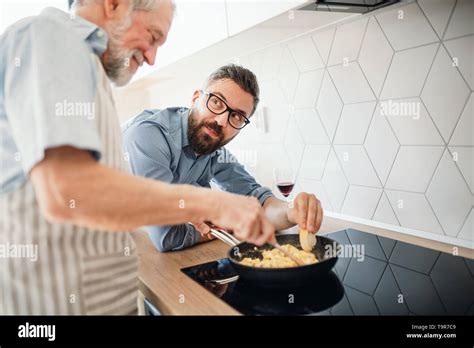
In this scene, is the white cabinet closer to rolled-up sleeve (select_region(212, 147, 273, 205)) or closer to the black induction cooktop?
rolled-up sleeve (select_region(212, 147, 273, 205))

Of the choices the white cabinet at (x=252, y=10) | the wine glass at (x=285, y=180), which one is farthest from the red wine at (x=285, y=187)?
the white cabinet at (x=252, y=10)

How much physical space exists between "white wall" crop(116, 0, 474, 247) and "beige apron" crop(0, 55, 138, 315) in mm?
663

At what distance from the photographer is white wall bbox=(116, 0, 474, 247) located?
2.63ft

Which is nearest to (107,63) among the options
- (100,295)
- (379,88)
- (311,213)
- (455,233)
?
(100,295)

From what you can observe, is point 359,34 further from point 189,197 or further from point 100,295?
point 100,295

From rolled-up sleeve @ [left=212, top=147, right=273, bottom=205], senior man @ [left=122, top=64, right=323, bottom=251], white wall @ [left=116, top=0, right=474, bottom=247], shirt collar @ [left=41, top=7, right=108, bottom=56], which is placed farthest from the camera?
rolled-up sleeve @ [left=212, top=147, right=273, bottom=205]

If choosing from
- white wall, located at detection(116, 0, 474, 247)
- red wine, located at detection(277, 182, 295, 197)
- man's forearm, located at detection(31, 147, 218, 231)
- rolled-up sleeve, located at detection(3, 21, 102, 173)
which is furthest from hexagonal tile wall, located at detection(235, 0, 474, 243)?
rolled-up sleeve, located at detection(3, 21, 102, 173)

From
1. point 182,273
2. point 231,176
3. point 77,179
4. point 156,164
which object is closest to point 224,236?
point 182,273

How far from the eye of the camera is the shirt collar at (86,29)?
0.52 metres

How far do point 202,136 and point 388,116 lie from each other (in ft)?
1.57

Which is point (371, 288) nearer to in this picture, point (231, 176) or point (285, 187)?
point (285, 187)

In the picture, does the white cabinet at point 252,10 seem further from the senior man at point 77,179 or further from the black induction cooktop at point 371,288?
the black induction cooktop at point 371,288

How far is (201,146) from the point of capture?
3.44ft
